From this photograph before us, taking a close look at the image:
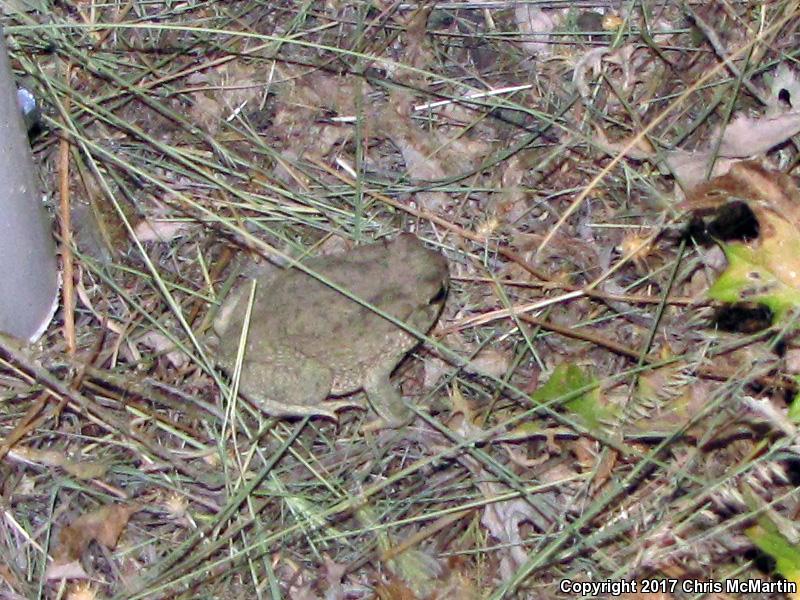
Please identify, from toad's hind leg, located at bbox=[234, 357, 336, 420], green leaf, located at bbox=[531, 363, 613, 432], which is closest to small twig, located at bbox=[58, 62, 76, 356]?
toad's hind leg, located at bbox=[234, 357, 336, 420]

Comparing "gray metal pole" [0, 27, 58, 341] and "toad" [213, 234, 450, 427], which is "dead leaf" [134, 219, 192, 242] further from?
"toad" [213, 234, 450, 427]

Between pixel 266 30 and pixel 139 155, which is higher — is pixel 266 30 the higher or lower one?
the higher one

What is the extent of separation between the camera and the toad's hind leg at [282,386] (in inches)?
158

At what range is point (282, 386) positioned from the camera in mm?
4016

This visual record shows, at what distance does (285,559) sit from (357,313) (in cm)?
101

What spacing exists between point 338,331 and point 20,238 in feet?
4.16

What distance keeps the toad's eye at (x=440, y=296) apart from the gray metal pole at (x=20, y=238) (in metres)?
1.57

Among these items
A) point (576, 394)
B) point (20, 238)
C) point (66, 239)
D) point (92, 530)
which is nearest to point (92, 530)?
point (92, 530)

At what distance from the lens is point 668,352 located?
4152mm

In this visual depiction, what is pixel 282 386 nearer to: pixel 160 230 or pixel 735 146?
pixel 160 230

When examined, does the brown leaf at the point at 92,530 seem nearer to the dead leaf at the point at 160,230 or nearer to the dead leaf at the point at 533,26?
the dead leaf at the point at 160,230

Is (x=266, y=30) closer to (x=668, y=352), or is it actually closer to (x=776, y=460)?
(x=668, y=352)

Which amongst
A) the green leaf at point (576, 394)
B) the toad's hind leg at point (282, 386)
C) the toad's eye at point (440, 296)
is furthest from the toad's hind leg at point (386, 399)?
the green leaf at point (576, 394)

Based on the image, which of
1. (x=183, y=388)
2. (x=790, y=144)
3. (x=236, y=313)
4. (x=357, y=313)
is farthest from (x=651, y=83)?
(x=183, y=388)
